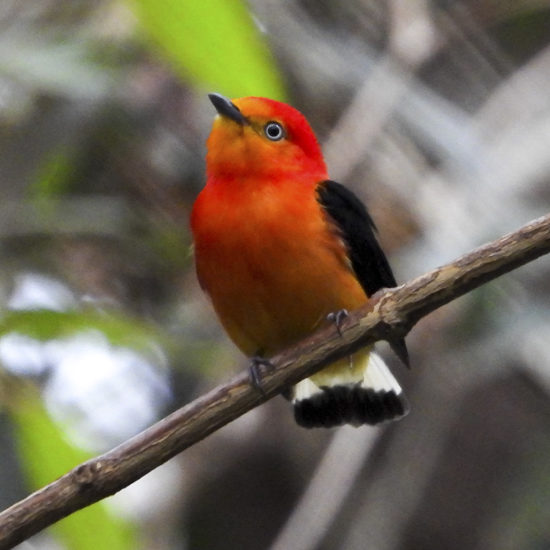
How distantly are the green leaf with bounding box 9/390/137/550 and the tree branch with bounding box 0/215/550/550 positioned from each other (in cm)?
7

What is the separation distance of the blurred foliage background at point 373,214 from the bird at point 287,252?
0.24m

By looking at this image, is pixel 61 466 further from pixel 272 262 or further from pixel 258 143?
pixel 258 143

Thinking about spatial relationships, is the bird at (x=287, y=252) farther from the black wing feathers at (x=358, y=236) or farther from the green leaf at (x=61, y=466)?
the green leaf at (x=61, y=466)

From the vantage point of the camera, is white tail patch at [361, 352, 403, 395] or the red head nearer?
the red head

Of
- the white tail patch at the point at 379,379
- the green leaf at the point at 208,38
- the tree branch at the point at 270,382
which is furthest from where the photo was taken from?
the white tail patch at the point at 379,379

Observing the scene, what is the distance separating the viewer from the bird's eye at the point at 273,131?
3.96m

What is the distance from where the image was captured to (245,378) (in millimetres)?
2719

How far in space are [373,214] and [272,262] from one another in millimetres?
1782

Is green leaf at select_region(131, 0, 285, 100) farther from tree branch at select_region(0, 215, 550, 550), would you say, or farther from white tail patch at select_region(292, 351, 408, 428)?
white tail patch at select_region(292, 351, 408, 428)

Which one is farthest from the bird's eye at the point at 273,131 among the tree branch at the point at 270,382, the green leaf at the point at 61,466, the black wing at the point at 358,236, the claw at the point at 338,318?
the green leaf at the point at 61,466

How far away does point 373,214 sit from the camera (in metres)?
5.15

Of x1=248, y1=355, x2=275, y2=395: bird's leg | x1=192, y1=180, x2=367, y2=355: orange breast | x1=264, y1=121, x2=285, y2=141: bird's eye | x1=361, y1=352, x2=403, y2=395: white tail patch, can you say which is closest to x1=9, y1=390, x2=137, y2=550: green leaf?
x1=248, y1=355, x2=275, y2=395: bird's leg

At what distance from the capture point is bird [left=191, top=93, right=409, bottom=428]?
3.49m

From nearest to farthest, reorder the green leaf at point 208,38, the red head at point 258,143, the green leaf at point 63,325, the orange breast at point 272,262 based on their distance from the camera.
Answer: the green leaf at point 208,38 → the green leaf at point 63,325 → the orange breast at point 272,262 → the red head at point 258,143
